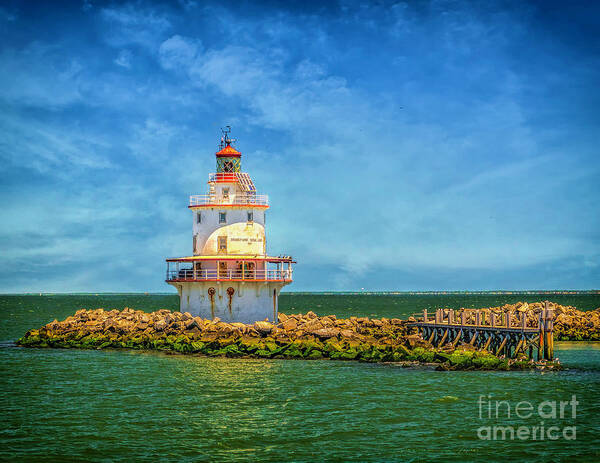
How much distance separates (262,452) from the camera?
20.2 m

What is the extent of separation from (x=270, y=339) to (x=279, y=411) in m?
15.0

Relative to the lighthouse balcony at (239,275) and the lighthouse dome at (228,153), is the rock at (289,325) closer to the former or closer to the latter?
the lighthouse balcony at (239,275)

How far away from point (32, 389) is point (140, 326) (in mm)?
15973

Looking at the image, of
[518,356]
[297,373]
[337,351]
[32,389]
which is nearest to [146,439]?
[32,389]

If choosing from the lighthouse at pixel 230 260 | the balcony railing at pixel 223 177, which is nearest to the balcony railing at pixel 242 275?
the lighthouse at pixel 230 260

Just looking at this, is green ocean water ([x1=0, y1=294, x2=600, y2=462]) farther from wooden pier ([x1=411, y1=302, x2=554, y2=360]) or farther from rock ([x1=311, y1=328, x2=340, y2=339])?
rock ([x1=311, y1=328, x2=340, y2=339])

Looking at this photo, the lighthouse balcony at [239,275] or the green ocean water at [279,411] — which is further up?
the lighthouse balcony at [239,275]

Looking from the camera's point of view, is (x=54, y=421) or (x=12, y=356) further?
(x=12, y=356)

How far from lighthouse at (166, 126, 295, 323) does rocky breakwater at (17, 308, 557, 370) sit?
5.29ft

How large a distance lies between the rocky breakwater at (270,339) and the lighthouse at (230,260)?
161 centimetres

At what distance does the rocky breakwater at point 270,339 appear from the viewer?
117ft

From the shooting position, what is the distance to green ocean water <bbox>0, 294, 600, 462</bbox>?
20312mm

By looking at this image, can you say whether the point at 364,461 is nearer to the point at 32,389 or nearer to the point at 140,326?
the point at 32,389

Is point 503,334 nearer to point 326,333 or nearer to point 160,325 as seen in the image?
point 326,333
